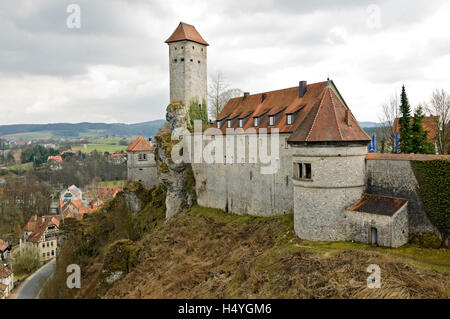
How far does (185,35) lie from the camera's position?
41.0 metres

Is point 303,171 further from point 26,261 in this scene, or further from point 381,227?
point 26,261

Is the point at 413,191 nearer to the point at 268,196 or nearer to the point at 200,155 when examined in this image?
the point at 268,196

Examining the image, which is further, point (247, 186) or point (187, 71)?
point (187, 71)

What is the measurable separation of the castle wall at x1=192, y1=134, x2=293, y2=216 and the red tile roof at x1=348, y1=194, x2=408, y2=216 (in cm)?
595

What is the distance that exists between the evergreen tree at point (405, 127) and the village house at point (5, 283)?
49.3 m

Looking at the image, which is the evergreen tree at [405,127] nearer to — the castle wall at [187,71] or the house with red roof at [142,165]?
the castle wall at [187,71]

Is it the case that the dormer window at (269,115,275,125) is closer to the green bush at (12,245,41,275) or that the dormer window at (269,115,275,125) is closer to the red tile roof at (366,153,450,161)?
the red tile roof at (366,153,450,161)

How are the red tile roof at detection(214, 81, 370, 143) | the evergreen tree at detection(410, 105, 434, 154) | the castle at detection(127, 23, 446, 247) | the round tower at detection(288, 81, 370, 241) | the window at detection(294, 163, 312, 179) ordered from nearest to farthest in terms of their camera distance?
1. the castle at detection(127, 23, 446, 247)
2. the round tower at detection(288, 81, 370, 241)
3. the red tile roof at detection(214, 81, 370, 143)
4. the window at detection(294, 163, 312, 179)
5. the evergreen tree at detection(410, 105, 434, 154)

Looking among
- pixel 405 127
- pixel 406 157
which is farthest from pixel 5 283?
pixel 405 127

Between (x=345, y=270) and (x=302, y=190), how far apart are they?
6.75 metres

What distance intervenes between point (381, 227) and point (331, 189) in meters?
3.47

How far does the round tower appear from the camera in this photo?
21359 millimetres

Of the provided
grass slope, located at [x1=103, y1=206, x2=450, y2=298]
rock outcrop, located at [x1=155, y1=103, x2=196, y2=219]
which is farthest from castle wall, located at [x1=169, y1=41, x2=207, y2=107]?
grass slope, located at [x1=103, y1=206, x2=450, y2=298]
